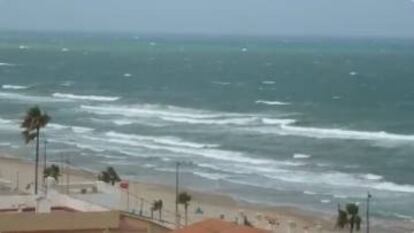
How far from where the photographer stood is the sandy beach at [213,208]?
50.6m

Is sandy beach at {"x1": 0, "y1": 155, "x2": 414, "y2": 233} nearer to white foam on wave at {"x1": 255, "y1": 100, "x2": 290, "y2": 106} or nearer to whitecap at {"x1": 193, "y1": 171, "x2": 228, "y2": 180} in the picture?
whitecap at {"x1": 193, "y1": 171, "x2": 228, "y2": 180}

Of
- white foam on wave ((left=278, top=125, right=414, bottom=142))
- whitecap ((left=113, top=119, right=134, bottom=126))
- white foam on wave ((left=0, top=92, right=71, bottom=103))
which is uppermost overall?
white foam on wave ((left=0, top=92, right=71, bottom=103))

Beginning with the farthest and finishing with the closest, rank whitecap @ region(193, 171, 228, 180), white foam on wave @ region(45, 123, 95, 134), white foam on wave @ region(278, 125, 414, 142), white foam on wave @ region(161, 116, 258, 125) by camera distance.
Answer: white foam on wave @ region(161, 116, 258, 125)
white foam on wave @ region(278, 125, 414, 142)
white foam on wave @ region(45, 123, 95, 134)
whitecap @ region(193, 171, 228, 180)

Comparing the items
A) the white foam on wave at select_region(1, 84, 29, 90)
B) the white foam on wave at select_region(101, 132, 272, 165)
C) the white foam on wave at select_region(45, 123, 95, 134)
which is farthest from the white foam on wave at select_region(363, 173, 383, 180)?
the white foam on wave at select_region(1, 84, 29, 90)

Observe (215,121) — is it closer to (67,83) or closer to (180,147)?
(180,147)

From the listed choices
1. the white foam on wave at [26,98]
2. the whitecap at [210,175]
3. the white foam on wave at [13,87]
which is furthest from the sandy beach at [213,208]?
the white foam on wave at [13,87]

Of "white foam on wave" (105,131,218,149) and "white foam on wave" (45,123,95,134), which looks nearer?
"white foam on wave" (105,131,218,149)

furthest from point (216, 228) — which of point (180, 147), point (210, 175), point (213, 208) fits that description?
point (180, 147)

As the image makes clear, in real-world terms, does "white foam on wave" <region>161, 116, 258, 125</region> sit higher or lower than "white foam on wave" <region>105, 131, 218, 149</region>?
higher

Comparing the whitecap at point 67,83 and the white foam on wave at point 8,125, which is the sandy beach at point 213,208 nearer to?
the white foam on wave at point 8,125

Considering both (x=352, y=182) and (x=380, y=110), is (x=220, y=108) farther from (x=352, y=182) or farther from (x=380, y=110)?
(x=352, y=182)

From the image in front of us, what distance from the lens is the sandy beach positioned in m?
50.6

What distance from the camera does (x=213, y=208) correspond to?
2190 inches

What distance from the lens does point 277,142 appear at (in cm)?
8188
